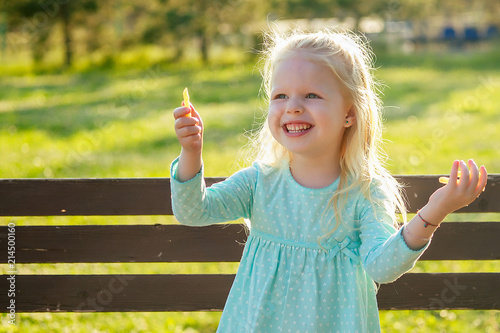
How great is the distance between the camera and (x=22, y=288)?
3205mm

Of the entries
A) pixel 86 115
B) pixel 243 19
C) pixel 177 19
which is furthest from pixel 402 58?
pixel 86 115

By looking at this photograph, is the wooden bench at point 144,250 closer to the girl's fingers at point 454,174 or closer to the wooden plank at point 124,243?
the wooden plank at point 124,243

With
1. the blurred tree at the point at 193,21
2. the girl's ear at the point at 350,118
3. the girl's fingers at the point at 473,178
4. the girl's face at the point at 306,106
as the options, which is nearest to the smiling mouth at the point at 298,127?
the girl's face at the point at 306,106

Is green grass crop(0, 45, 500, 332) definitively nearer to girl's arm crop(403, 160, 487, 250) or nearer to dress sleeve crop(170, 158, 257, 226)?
dress sleeve crop(170, 158, 257, 226)

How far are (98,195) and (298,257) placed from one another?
124cm

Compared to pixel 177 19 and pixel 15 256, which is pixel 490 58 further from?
pixel 15 256

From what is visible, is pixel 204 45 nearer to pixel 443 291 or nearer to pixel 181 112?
pixel 443 291

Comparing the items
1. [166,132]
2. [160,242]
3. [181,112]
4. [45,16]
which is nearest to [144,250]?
[160,242]

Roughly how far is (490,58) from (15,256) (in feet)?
81.7

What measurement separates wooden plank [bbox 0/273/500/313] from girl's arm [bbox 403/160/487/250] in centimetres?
128

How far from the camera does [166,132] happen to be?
11203mm

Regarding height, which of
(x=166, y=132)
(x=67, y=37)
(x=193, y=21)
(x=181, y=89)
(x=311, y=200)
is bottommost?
(x=311, y=200)

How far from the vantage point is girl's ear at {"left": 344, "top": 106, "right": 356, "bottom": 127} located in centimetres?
229

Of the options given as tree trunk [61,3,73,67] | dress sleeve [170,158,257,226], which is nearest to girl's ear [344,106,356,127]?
dress sleeve [170,158,257,226]
